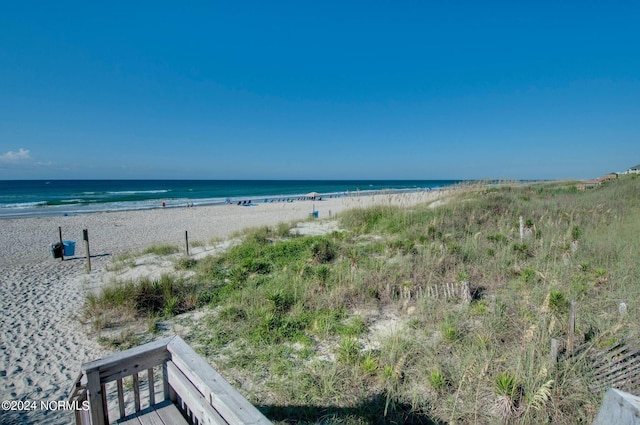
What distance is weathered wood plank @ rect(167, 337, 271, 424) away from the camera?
5.18ft

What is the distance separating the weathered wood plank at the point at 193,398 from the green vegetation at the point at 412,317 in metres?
1.10

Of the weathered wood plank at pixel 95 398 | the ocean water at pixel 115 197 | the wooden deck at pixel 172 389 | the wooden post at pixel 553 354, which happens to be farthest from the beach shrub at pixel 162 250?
the wooden post at pixel 553 354

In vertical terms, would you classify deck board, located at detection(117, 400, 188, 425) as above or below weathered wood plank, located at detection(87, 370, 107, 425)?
below

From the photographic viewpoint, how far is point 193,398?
2012 mm

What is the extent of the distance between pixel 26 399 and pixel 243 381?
2.54m

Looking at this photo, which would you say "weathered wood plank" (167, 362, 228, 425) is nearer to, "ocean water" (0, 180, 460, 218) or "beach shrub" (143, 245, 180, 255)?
"beach shrub" (143, 245, 180, 255)

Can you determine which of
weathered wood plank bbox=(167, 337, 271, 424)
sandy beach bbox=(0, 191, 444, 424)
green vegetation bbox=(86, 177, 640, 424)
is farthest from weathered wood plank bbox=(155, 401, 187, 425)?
sandy beach bbox=(0, 191, 444, 424)

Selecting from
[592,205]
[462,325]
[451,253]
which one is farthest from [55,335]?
[592,205]

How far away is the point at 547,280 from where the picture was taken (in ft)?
16.5

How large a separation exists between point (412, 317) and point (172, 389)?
3.27 m

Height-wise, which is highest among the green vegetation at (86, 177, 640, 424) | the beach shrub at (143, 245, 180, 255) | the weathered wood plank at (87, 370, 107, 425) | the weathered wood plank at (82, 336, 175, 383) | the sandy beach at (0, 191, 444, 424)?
the weathered wood plank at (82, 336, 175, 383)

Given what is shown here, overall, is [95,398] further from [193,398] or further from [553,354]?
[553,354]

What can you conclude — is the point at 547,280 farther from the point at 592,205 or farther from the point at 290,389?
the point at 592,205

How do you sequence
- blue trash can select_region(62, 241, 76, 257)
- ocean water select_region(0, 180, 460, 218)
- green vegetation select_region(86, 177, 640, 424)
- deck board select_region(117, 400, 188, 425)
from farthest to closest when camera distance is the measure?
1. ocean water select_region(0, 180, 460, 218)
2. blue trash can select_region(62, 241, 76, 257)
3. green vegetation select_region(86, 177, 640, 424)
4. deck board select_region(117, 400, 188, 425)
